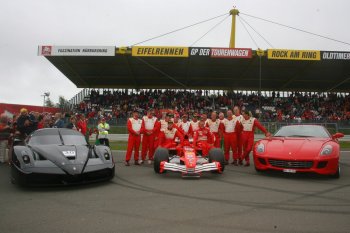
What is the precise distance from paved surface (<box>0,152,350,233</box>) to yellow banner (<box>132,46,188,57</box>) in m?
15.5

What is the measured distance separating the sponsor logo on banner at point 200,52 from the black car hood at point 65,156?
16.2 metres

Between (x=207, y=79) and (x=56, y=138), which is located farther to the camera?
(x=207, y=79)

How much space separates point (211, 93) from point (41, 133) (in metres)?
24.3

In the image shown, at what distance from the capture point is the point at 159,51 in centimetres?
2177

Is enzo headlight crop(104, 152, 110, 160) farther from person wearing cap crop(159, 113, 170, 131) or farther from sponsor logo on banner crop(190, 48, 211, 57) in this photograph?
sponsor logo on banner crop(190, 48, 211, 57)

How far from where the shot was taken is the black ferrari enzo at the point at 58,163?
582 centimetres

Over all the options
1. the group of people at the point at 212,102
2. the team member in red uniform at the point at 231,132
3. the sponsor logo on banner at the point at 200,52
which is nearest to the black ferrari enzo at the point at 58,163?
the team member in red uniform at the point at 231,132

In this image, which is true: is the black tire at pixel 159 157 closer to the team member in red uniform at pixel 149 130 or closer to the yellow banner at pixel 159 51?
the team member in red uniform at pixel 149 130

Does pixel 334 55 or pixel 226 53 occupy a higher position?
pixel 334 55

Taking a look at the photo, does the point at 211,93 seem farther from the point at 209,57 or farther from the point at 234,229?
the point at 234,229

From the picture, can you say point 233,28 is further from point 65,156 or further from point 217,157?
point 65,156

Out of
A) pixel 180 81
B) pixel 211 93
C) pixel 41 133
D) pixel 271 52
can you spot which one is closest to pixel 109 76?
pixel 180 81

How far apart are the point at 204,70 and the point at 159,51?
5910 millimetres

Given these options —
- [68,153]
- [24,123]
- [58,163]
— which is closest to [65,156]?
[68,153]
